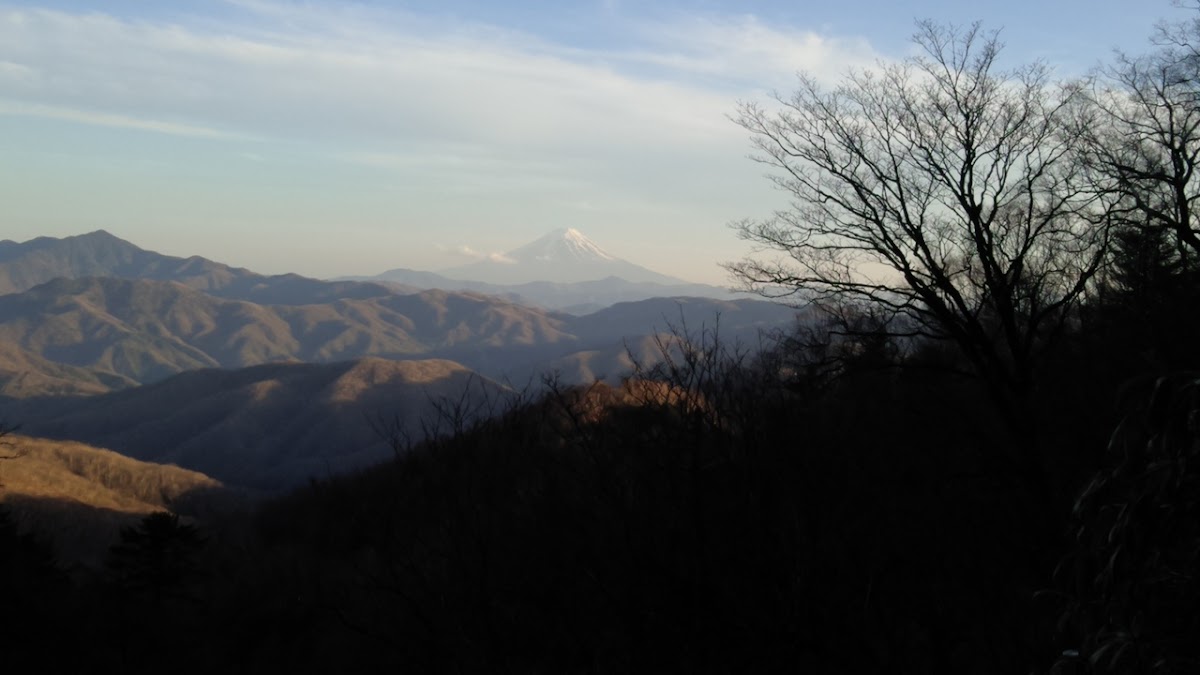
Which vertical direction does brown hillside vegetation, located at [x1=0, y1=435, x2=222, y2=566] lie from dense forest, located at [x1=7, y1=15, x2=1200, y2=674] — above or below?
below

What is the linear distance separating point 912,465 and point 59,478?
111m

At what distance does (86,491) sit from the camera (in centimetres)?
10081

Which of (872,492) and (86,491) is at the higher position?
(872,492)

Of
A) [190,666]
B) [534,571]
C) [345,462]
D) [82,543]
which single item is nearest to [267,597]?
[190,666]

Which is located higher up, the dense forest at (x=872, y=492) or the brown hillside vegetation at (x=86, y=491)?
the dense forest at (x=872, y=492)

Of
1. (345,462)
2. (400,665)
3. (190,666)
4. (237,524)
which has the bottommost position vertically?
(345,462)

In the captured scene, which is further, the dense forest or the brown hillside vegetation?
the brown hillside vegetation

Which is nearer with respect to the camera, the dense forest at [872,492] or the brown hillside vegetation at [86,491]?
the dense forest at [872,492]

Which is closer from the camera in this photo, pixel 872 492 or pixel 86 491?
pixel 872 492

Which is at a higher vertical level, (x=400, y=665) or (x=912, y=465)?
(x=912, y=465)

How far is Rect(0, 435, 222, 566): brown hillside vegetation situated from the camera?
75.1 meters

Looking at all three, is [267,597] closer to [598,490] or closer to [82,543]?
[598,490]

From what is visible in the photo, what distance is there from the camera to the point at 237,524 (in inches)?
2569

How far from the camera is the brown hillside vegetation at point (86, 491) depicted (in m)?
75.1
